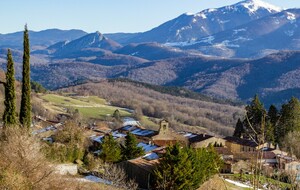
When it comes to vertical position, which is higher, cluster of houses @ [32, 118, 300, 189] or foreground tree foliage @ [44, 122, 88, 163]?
foreground tree foliage @ [44, 122, 88, 163]

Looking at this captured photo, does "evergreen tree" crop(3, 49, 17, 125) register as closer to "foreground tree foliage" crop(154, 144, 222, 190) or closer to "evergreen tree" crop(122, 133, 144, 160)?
"foreground tree foliage" crop(154, 144, 222, 190)

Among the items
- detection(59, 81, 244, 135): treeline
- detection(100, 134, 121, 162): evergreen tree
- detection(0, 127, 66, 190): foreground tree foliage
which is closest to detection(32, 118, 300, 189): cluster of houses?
detection(100, 134, 121, 162): evergreen tree

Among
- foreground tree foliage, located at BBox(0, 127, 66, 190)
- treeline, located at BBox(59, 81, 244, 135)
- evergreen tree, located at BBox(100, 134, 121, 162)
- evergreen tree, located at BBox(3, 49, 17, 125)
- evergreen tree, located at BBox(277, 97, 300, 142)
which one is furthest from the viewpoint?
treeline, located at BBox(59, 81, 244, 135)

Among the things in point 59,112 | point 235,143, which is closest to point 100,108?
point 59,112

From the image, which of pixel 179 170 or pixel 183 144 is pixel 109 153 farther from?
pixel 183 144

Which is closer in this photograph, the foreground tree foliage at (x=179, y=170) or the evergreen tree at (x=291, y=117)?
the foreground tree foliage at (x=179, y=170)

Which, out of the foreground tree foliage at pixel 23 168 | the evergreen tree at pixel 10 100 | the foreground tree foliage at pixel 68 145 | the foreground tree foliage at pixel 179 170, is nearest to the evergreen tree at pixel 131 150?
the foreground tree foliage at pixel 68 145

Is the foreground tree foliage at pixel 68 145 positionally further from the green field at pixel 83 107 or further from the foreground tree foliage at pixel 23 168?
the green field at pixel 83 107

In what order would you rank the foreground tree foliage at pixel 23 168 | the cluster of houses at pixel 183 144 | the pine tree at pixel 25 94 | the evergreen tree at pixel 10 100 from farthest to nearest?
the cluster of houses at pixel 183 144 → the pine tree at pixel 25 94 → the evergreen tree at pixel 10 100 → the foreground tree foliage at pixel 23 168

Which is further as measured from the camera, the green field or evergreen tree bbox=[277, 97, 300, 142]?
the green field

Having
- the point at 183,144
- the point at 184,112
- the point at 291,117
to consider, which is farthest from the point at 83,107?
the point at 183,144

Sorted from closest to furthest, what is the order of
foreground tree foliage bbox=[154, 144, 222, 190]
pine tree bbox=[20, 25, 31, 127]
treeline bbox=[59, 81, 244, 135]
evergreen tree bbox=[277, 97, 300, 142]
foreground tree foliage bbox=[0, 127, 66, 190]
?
foreground tree foliage bbox=[0, 127, 66, 190], foreground tree foliage bbox=[154, 144, 222, 190], pine tree bbox=[20, 25, 31, 127], evergreen tree bbox=[277, 97, 300, 142], treeline bbox=[59, 81, 244, 135]

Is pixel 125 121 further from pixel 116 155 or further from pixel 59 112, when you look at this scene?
pixel 116 155
